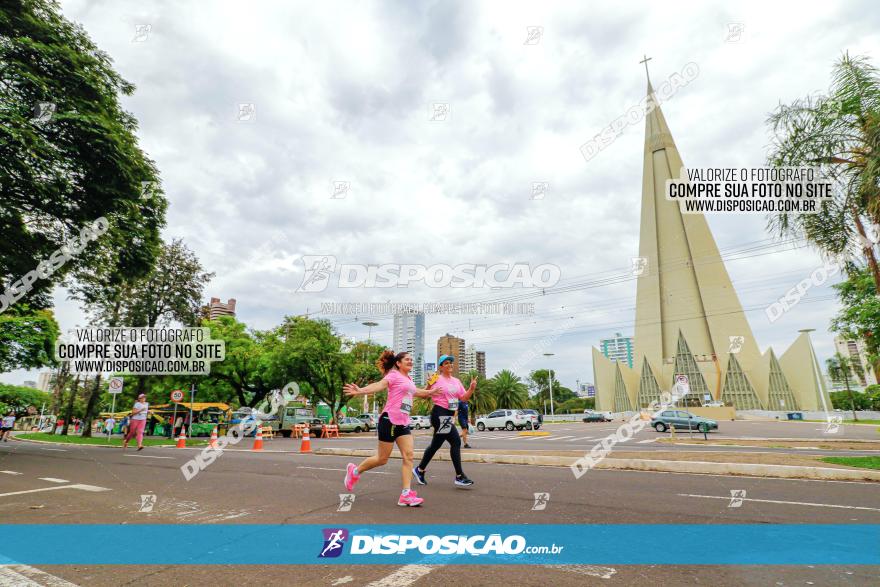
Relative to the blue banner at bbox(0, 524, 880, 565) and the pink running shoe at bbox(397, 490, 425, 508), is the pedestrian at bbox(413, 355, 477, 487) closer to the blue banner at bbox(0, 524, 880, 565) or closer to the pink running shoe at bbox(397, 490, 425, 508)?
the pink running shoe at bbox(397, 490, 425, 508)

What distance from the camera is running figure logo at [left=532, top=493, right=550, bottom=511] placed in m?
5.04

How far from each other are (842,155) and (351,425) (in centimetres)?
3196

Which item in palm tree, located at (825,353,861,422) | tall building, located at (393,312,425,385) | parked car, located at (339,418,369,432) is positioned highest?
tall building, located at (393,312,425,385)

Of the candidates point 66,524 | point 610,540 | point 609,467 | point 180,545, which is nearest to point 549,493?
point 610,540

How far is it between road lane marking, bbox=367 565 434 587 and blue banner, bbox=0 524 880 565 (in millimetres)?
148

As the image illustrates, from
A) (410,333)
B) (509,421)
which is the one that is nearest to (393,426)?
(509,421)

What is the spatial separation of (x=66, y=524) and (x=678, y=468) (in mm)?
9543

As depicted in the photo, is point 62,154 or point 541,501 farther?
point 62,154

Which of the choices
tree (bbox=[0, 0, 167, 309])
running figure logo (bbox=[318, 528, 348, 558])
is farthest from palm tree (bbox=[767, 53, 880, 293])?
tree (bbox=[0, 0, 167, 309])

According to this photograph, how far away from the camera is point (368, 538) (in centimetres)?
385

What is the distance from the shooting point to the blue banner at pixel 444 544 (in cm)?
334

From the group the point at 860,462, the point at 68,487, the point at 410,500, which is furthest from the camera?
the point at 860,462

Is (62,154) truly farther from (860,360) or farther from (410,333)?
(410,333)

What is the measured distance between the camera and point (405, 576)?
9.77 ft
